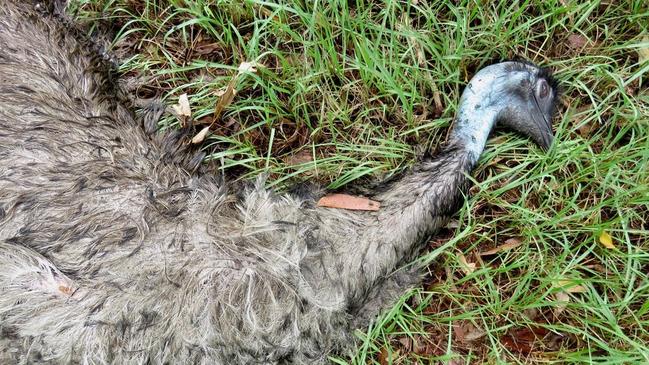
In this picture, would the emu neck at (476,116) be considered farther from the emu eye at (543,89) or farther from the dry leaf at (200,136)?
the dry leaf at (200,136)

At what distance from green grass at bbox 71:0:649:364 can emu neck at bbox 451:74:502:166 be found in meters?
0.11

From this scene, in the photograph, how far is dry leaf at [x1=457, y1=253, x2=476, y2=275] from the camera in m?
2.89

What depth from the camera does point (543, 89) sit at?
9.58 feet

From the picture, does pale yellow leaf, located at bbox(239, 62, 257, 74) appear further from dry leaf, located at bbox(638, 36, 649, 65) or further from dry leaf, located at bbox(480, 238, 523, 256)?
dry leaf, located at bbox(638, 36, 649, 65)

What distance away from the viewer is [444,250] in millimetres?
2883

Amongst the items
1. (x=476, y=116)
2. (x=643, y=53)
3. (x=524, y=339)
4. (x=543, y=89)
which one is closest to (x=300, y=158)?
(x=476, y=116)

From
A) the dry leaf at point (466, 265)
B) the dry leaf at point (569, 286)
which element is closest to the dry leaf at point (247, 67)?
the dry leaf at point (466, 265)

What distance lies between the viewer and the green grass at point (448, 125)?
2.82 meters

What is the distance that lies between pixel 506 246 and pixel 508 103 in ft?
2.22

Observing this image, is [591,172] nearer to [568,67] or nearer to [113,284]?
[568,67]

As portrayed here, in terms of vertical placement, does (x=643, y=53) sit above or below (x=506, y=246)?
above

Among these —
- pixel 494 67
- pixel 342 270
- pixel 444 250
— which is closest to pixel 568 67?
pixel 494 67

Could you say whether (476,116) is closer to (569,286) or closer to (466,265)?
(466,265)

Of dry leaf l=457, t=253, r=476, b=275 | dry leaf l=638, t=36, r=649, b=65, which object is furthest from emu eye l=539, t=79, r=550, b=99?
dry leaf l=457, t=253, r=476, b=275
